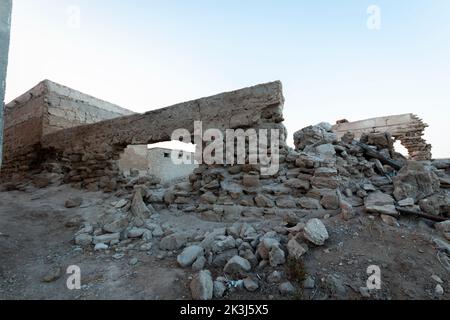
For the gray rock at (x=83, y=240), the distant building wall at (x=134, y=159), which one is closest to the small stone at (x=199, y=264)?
the gray rock at (x=83, y=240)

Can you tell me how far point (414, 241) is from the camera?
73.0 inches

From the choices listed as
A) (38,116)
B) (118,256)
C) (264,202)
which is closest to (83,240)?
(118,256)

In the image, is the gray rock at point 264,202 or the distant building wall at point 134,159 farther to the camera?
the distant building wall at point 134,159

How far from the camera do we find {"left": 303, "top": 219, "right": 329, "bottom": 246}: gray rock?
1952 millimetres

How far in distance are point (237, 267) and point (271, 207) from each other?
109cm

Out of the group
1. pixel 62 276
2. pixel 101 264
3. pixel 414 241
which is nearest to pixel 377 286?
pixel 414 241

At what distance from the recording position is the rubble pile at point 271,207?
1909 millimetres

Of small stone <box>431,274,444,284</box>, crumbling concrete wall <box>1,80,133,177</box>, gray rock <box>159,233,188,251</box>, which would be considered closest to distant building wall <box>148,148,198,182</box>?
crumbling concrete wall <box>1,80,133,177</box>

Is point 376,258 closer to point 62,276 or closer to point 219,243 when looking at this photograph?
point 219,243

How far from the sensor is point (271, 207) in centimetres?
275

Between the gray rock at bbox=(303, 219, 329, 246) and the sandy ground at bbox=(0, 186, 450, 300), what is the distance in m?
0.06

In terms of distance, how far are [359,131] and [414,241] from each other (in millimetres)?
7809

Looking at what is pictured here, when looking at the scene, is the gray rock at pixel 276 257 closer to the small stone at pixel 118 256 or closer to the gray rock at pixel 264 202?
the gray rock at pixel 264 202

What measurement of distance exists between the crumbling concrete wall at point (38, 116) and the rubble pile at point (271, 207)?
4112 mm
